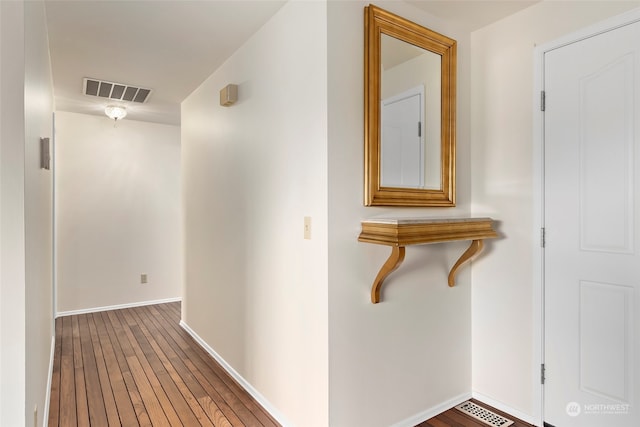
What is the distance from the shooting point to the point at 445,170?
2.28m

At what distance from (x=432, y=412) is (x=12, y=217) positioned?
2258 mm

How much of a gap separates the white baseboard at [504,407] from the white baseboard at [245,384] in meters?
1.21

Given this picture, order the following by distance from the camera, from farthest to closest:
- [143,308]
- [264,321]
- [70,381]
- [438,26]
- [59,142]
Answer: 1. [143,308]
2. [59,142]
3. [70,381]
4. [264,321]
5. [438,26]

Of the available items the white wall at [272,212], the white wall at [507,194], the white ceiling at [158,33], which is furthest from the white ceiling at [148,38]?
the white wall at [507,194]

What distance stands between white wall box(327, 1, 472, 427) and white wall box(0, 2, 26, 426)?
1.19 m

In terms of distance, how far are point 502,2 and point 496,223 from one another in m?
1.23

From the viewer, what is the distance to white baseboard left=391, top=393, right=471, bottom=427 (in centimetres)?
214

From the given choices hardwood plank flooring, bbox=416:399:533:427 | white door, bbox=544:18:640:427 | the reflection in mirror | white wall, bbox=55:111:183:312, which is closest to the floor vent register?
hardwood plank flooring, bbox=416:399:533:427

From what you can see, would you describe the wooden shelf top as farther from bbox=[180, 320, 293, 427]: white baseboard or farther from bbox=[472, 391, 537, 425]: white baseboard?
bbox=[180, 320, 293, 427]: white baseboard

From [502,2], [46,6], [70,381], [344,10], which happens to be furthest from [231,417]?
[502,2]

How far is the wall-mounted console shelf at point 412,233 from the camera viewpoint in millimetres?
1742

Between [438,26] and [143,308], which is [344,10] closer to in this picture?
[438,26]

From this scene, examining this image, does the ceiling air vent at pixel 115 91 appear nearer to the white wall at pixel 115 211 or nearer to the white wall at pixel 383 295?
the white wall at pixel 115 211

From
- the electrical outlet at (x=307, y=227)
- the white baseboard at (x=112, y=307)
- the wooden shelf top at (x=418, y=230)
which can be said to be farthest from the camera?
the white baseboard at (x=112, y=307)
